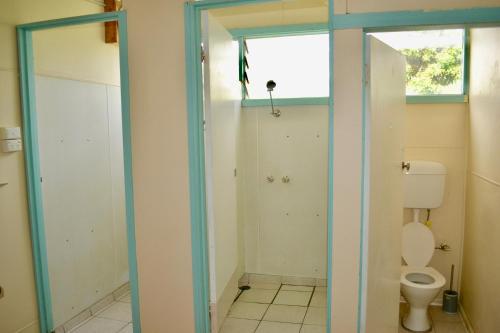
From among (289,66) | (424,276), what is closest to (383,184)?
(424,276)

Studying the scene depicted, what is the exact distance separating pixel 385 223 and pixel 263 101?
1.49m

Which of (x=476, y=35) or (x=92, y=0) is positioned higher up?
(x=92, y=0)

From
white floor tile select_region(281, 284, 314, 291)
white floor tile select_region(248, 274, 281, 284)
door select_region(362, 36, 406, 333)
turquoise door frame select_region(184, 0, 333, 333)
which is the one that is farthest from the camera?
white floor tile select_region(248, 274, 281, 284)

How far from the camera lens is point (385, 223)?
2189 mm

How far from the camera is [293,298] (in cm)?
316

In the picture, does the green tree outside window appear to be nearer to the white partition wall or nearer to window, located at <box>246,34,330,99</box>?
window, located at <box>246,34,330,99</box>

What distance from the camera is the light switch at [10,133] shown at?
228 cm

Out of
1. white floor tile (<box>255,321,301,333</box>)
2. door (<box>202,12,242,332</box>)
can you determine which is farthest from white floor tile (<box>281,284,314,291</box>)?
white floor tile (<box>255,321,301,333</box>)

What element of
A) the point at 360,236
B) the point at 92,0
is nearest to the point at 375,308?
the point at 360,236

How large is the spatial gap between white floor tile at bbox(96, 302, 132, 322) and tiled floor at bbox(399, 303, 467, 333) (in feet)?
6.33

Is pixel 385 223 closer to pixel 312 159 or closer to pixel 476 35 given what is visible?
pixel 312 159

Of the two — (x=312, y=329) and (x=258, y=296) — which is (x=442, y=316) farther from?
(x=258, y=296)

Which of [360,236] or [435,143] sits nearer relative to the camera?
[360,236]

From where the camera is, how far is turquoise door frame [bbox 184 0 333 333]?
2035 millimetres
